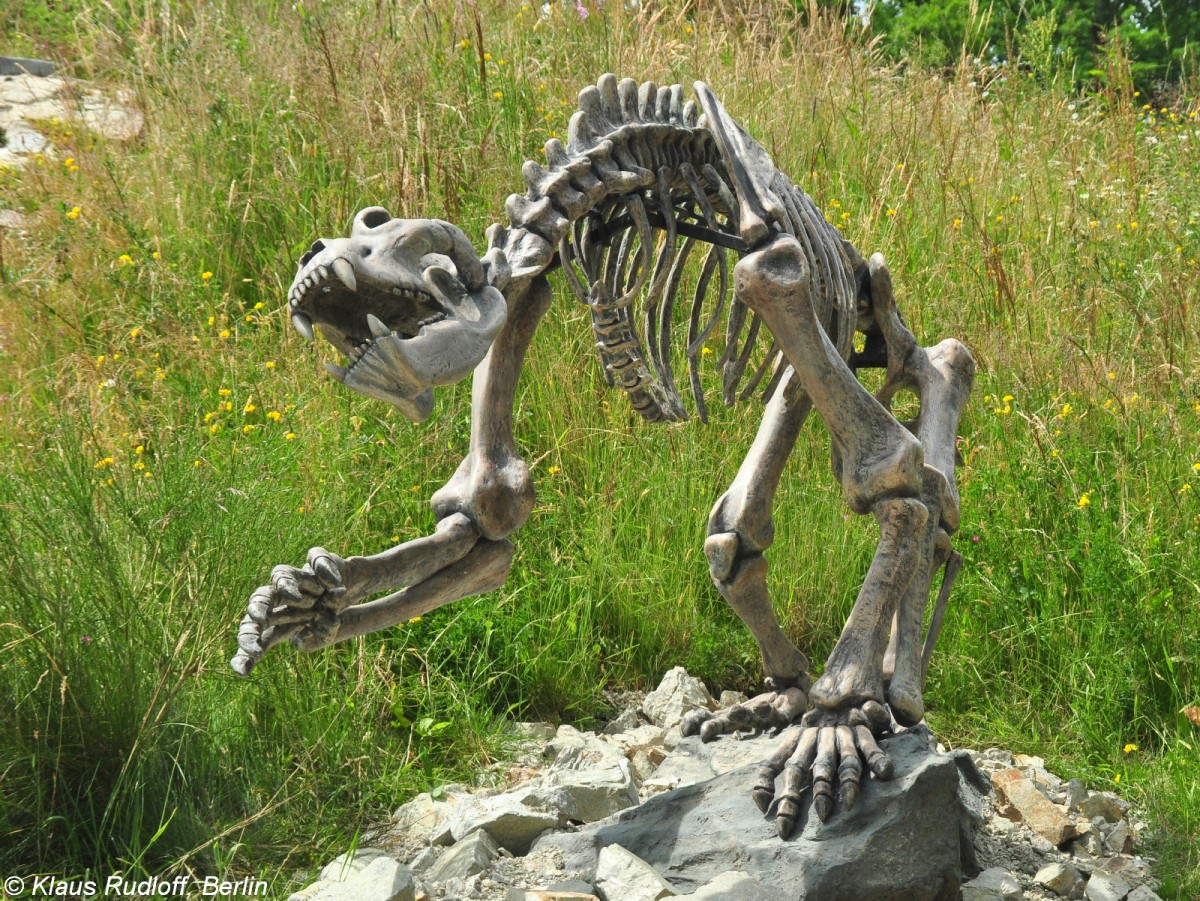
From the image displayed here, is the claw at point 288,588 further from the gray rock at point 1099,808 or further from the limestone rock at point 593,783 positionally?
the gray rock at point 1099,808

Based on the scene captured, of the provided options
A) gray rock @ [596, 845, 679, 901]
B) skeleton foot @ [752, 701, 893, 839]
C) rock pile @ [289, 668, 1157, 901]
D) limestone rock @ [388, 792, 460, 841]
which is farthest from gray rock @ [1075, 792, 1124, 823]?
limestone rock @ [388, 792, 460, 841]

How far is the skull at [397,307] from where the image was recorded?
2.25 m

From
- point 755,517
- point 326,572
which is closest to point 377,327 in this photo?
point 326,572

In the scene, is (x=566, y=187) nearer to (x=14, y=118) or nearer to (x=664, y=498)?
(x=664, y=498)

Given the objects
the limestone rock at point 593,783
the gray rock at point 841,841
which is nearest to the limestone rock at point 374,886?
the gray rock at point 841,841

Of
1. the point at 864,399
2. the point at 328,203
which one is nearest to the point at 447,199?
the point at 328,203

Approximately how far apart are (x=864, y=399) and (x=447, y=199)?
9.15 feet

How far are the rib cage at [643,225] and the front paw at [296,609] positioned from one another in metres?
0.75

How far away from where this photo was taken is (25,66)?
845 centimetres

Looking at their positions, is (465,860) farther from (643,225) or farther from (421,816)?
(643,225)

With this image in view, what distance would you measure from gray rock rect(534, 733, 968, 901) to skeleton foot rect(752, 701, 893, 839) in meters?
0.04

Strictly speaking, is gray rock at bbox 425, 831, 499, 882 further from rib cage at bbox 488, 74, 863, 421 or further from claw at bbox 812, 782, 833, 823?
rib cage at bbox 488, 74, 863, 421

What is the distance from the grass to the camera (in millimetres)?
3365

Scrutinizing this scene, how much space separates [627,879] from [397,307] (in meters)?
1.41
